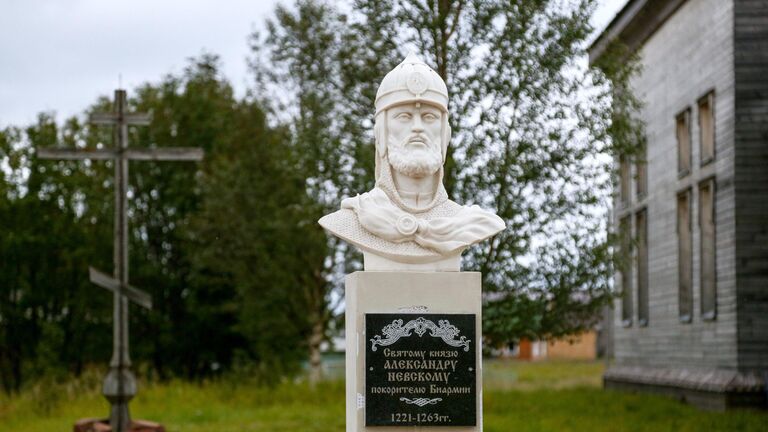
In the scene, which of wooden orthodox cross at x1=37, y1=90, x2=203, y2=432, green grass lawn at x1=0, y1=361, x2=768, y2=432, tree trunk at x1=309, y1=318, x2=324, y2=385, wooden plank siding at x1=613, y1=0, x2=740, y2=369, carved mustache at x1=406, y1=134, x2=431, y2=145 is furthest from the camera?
tree trunk at x1=309, y1=318, x2=324, y2=385

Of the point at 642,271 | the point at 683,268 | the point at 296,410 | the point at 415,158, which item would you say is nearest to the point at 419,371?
the point at 415,158

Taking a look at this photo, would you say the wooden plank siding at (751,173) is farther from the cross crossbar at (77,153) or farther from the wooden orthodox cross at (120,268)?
the cross crossbar at (77,153)

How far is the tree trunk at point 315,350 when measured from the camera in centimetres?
2750

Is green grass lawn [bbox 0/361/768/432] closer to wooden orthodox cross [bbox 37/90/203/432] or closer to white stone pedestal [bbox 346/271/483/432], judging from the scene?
wooden orthodox cross [bbox 37/90/203/432]

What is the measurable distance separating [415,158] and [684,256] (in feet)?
51.6

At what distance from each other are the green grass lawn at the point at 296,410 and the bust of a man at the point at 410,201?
26.7 feet

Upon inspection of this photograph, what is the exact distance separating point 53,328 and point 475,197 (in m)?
13.1

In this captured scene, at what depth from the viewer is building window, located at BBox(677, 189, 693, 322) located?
2438 cm

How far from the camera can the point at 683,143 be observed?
2495 centimetres

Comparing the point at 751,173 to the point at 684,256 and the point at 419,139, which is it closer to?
the point at 684,256

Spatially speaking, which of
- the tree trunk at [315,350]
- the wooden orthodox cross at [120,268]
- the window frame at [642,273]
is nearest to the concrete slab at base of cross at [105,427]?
the wooden orthodox cross at [120,268]

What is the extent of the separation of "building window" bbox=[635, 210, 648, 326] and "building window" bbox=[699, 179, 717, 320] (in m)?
4.33

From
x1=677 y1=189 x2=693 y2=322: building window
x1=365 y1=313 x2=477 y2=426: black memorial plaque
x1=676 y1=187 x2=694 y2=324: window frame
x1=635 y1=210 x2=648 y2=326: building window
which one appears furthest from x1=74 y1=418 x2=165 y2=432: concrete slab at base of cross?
x1=635 y1=210 x2=648 y2=326: building window

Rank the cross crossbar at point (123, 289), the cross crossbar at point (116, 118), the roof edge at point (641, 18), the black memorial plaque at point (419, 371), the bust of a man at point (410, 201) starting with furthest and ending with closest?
the roof edge at point (641, 18) → the cross crossbar at point (116, 118) → the cross crossbar at point (123, 289) → the bust of a man at point (410, 201) → the black memorial plaque at point (419, 371)
